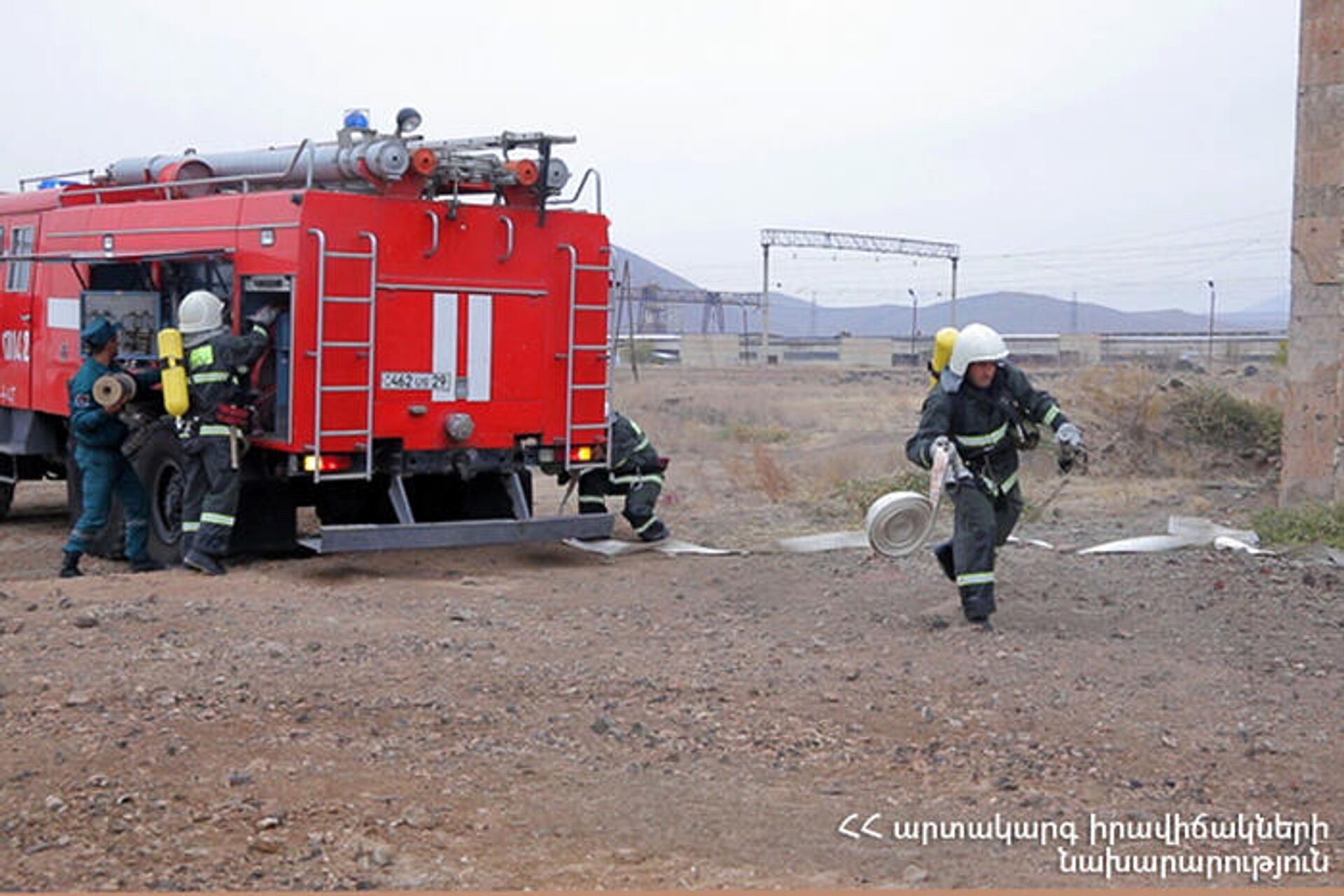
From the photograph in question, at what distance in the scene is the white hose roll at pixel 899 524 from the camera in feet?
30.5

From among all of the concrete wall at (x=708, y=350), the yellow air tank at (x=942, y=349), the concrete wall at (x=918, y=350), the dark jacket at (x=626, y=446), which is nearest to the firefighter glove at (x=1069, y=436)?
the yellow air tank at (x=942, y=349)

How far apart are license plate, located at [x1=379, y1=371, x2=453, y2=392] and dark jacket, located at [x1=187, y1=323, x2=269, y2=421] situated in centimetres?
81

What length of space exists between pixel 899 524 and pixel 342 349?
3711mm

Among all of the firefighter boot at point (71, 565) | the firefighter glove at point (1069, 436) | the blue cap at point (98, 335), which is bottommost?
the firefighter boot at point (71, 565)

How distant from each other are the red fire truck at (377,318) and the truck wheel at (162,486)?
0.05 feet

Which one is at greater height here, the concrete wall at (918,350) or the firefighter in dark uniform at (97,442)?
the concrete wall at (918,350)

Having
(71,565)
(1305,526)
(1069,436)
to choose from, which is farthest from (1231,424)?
(71,565)

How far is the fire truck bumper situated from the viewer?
10.5 meters

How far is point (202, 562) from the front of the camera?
35.1 feet

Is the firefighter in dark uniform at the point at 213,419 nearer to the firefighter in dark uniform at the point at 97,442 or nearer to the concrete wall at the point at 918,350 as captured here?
the firefighter in dark uniform at the point at 97,442

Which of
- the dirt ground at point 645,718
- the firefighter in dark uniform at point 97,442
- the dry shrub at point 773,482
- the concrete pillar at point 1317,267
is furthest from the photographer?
the dry shrub at point 773,482

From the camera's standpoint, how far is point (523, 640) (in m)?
8.41

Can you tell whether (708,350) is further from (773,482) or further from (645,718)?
(645,718)

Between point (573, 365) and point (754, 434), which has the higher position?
point (573, 365)
